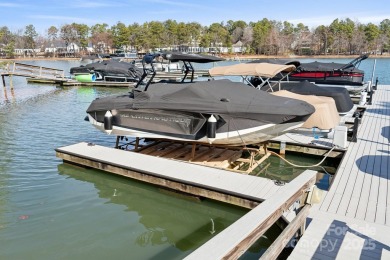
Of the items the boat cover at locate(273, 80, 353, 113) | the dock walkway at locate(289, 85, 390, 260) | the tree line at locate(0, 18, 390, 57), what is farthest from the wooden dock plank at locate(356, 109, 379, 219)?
the tree line at locate(0, 18, 390, 57)

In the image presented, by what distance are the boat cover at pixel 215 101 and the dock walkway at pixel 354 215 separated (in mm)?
1616

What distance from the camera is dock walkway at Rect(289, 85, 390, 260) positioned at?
3.91 metres

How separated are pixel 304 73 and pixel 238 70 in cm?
1005

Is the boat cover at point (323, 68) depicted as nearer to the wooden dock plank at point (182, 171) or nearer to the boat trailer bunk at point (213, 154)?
the boat trailer bunk at point (213, 154)

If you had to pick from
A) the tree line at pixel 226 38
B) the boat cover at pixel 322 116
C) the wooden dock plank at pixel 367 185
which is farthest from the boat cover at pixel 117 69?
the tree line at pixel 226 38

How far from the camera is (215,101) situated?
650 centimetres

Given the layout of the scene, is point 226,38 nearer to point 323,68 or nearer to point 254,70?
point 323,68

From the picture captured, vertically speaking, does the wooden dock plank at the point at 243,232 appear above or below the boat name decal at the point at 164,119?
below

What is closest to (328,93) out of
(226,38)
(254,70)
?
(254,70)

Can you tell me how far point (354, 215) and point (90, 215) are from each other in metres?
4.22

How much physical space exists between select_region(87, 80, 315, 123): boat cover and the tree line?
3021 inches

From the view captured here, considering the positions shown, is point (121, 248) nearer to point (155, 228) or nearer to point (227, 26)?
point (155, 228)

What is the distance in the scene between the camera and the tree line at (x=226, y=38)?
274 feet

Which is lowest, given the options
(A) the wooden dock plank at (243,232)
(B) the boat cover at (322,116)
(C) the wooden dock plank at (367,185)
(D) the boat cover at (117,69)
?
(C) the wooden dock plank at (367,185)
